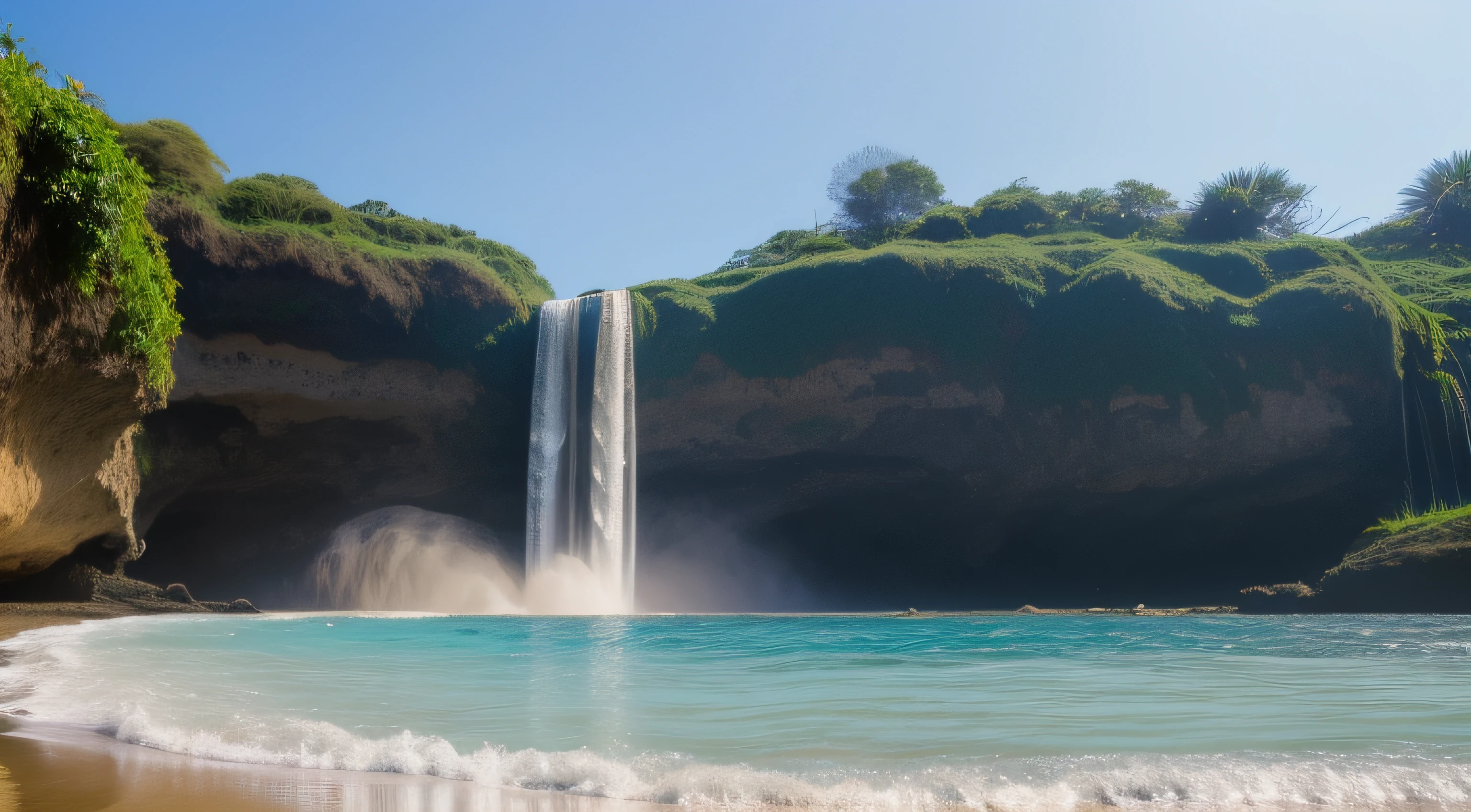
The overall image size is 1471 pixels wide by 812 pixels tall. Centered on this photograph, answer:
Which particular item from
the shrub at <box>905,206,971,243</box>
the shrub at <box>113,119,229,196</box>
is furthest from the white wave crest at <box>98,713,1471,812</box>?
the shrub at <box>905,206,971,243</box>

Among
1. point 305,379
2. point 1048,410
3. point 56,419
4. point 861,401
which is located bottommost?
point 56,419

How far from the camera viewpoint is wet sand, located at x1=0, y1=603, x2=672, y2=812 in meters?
2.86

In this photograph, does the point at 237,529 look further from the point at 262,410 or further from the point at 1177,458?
the point at 1177,458

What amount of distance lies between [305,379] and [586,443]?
21.4 feet

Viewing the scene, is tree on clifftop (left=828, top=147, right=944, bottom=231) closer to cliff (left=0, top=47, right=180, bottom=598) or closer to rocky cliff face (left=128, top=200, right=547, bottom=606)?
rocky cliff face (left=128, top=200, right=547, bottom=606)

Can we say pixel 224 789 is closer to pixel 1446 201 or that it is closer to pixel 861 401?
pixel 861 401

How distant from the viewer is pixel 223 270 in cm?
1891

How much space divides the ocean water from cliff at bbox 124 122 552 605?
510 inches

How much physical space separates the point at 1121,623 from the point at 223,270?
18.4m

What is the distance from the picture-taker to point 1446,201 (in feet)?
92.7

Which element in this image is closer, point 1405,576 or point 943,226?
point 1405,576

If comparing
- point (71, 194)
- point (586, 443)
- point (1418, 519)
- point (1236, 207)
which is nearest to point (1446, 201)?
point (1236, 207)

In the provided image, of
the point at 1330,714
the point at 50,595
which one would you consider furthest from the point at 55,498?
the point at 1330,714

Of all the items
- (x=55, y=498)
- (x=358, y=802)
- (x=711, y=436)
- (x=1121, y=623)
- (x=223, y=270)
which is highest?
(x=223, y=270)
